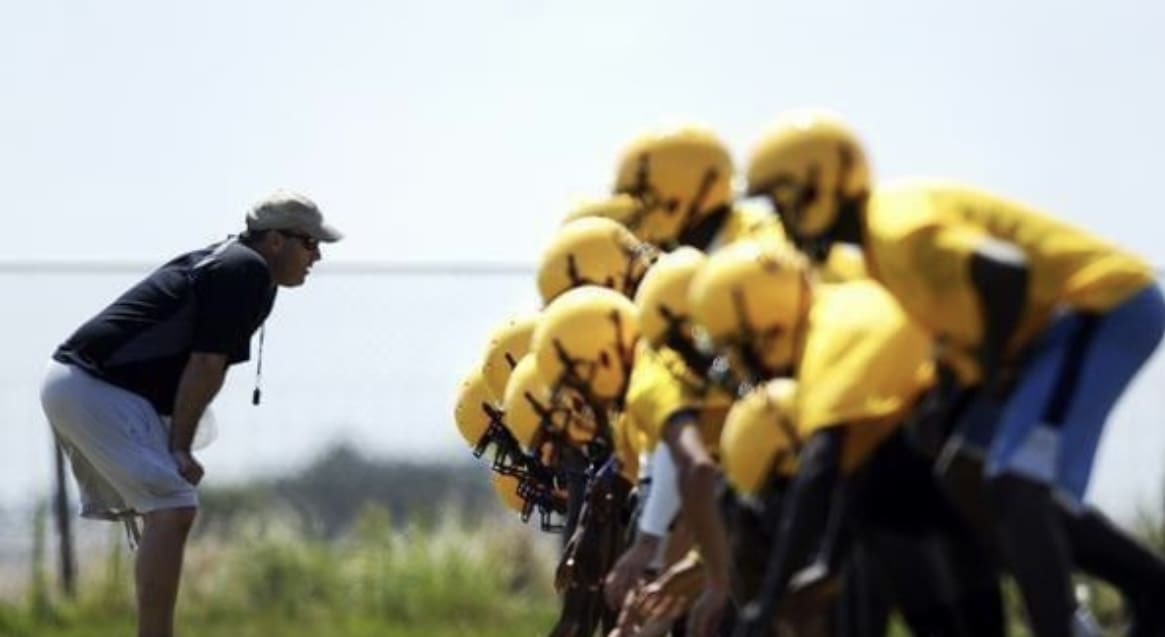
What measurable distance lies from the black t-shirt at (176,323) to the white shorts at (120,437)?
6 centimetres

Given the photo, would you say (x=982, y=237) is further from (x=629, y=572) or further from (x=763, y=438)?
(x=629, y=572)

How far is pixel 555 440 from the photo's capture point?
12180mm

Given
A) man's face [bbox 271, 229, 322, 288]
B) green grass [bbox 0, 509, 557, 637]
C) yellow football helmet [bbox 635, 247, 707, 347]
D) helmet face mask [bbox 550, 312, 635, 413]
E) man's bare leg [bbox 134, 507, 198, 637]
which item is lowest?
green grass [bbox 0, 509, 557, 637]

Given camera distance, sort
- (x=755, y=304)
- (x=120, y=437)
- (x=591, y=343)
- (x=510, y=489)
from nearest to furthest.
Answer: (x=755, y=304) → (x=591, y=343) → (x=120, y=437) → (x=510, y=489)

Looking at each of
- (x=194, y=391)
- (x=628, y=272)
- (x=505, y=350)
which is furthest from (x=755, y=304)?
(x=194, y=391)

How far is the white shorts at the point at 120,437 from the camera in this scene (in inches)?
525

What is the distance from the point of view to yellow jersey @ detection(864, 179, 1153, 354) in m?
9.32

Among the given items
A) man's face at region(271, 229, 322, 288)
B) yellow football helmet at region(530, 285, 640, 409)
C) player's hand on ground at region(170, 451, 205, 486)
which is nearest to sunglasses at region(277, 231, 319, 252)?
man's face at region(271, 229, 322, 288)

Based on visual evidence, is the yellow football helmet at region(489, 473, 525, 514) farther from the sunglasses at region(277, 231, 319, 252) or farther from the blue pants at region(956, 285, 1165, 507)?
the blue pants at region(956, 285, 1165, 507)

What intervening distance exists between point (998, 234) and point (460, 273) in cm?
1260

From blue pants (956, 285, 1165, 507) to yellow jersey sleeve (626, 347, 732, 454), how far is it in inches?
56.0

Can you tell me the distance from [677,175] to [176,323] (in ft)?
9.69

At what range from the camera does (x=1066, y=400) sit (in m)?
9.38

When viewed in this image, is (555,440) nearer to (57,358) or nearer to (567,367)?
(567,367)
